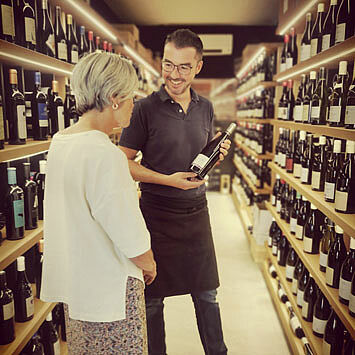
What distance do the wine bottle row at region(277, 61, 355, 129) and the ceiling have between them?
3295mm

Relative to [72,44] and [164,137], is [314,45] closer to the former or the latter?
[164,137]

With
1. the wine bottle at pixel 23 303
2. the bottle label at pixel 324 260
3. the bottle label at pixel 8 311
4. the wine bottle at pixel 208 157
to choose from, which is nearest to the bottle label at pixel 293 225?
the bottle label at pixel 324 260

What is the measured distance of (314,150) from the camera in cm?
270

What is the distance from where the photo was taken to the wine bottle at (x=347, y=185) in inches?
70.2

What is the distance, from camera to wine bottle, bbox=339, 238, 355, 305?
1732 mm

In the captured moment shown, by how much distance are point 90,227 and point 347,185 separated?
4.74 ft

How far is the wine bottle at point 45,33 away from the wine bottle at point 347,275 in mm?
2169

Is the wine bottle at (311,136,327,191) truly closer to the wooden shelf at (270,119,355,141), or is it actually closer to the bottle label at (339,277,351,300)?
the wooden shelf at (270,119,355,141)

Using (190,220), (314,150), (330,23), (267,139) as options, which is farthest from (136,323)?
(267,139)

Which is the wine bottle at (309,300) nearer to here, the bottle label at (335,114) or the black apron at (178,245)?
the black apron at (178,245)

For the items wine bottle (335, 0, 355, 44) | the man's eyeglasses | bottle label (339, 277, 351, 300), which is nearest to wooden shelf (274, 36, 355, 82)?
wine bottle (335, 0, 355, 44)

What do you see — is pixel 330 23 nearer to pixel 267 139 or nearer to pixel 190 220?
pixel 190 220

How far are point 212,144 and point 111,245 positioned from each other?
3.12 feet

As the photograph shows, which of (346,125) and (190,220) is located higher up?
(346,125)
